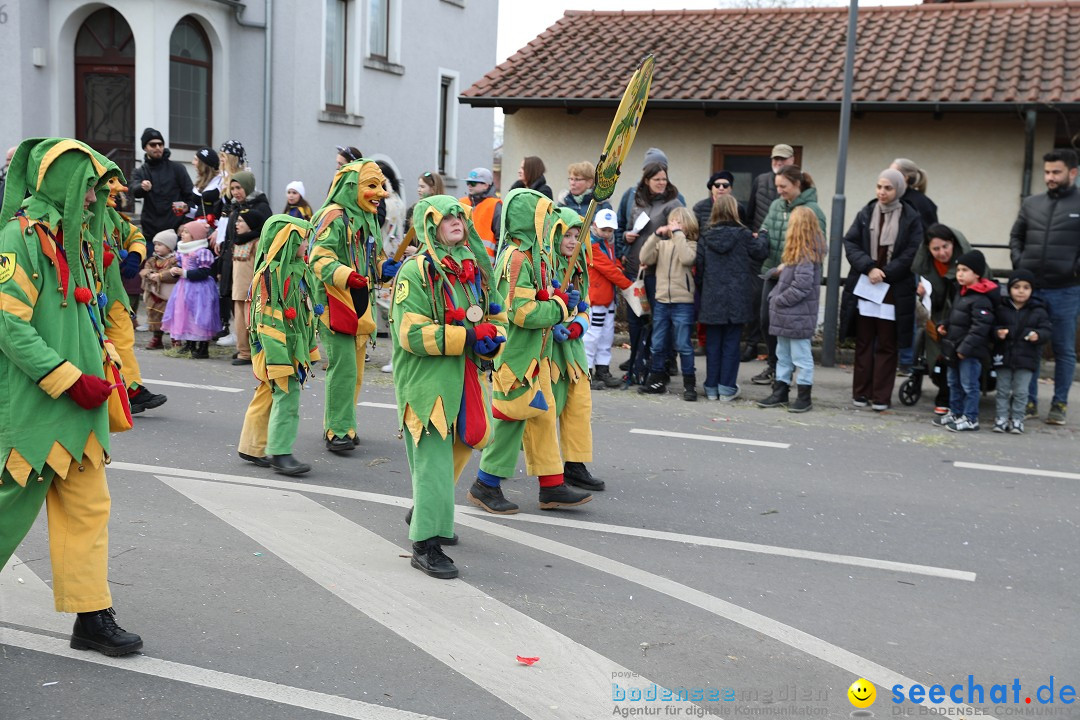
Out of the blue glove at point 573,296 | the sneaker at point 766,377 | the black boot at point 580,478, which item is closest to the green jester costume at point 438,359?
the blue glove at point 573,296

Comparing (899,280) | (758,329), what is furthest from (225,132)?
(899,280)

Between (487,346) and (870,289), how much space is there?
5.97 metres

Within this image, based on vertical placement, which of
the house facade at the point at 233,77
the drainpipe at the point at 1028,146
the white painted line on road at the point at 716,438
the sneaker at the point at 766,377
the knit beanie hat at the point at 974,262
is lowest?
the white painted line on road at the point at 716,438

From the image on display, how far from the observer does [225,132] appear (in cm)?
2177

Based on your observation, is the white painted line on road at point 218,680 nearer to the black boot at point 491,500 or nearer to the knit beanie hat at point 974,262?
the black boot at point 491,500

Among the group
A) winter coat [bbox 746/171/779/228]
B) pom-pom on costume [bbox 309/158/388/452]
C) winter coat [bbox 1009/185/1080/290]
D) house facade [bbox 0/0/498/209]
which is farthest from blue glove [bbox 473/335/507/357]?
house facade [bbox 0/0/498/209]

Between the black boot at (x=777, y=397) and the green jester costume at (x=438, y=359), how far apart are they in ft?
17.7

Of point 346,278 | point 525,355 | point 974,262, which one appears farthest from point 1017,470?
point 346,278

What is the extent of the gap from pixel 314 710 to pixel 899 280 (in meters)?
7.85

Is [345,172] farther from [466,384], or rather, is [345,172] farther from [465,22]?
[465,22]

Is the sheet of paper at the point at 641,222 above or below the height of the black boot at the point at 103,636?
above

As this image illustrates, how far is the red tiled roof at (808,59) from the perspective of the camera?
15148mm

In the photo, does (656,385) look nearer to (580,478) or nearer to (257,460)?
(580,478)

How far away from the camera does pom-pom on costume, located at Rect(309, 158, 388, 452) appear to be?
771 cm
